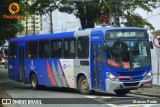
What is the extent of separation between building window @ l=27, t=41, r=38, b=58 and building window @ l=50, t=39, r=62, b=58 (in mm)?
2021

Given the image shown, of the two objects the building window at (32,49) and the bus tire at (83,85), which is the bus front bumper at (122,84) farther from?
the building window at (32,49)

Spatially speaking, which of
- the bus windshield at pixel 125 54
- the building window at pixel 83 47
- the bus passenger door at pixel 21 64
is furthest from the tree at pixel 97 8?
the bus windshield at pixel 125 54

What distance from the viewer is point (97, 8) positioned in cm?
3978

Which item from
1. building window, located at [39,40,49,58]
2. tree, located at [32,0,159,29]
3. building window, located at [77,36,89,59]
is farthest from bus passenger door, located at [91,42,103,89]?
tree, located at [32,0,159,29]

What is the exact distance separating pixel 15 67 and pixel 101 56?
395 inches

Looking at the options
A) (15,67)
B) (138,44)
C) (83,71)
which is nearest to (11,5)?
(15,67)

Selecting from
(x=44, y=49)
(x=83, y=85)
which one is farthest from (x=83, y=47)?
(x=44, y=49)

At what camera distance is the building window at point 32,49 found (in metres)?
25.4

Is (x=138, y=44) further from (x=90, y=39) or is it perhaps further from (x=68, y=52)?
(x=68, y=52)

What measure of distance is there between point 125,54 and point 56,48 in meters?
5.14

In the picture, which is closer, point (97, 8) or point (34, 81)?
point (34, 81)

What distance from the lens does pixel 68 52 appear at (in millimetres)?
22000

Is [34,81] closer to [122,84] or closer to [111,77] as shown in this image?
[111,77]

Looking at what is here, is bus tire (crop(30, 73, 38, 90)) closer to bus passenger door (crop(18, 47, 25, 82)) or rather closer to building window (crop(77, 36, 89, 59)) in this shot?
bus passenger door (crop(18, 47, 25, 82))
